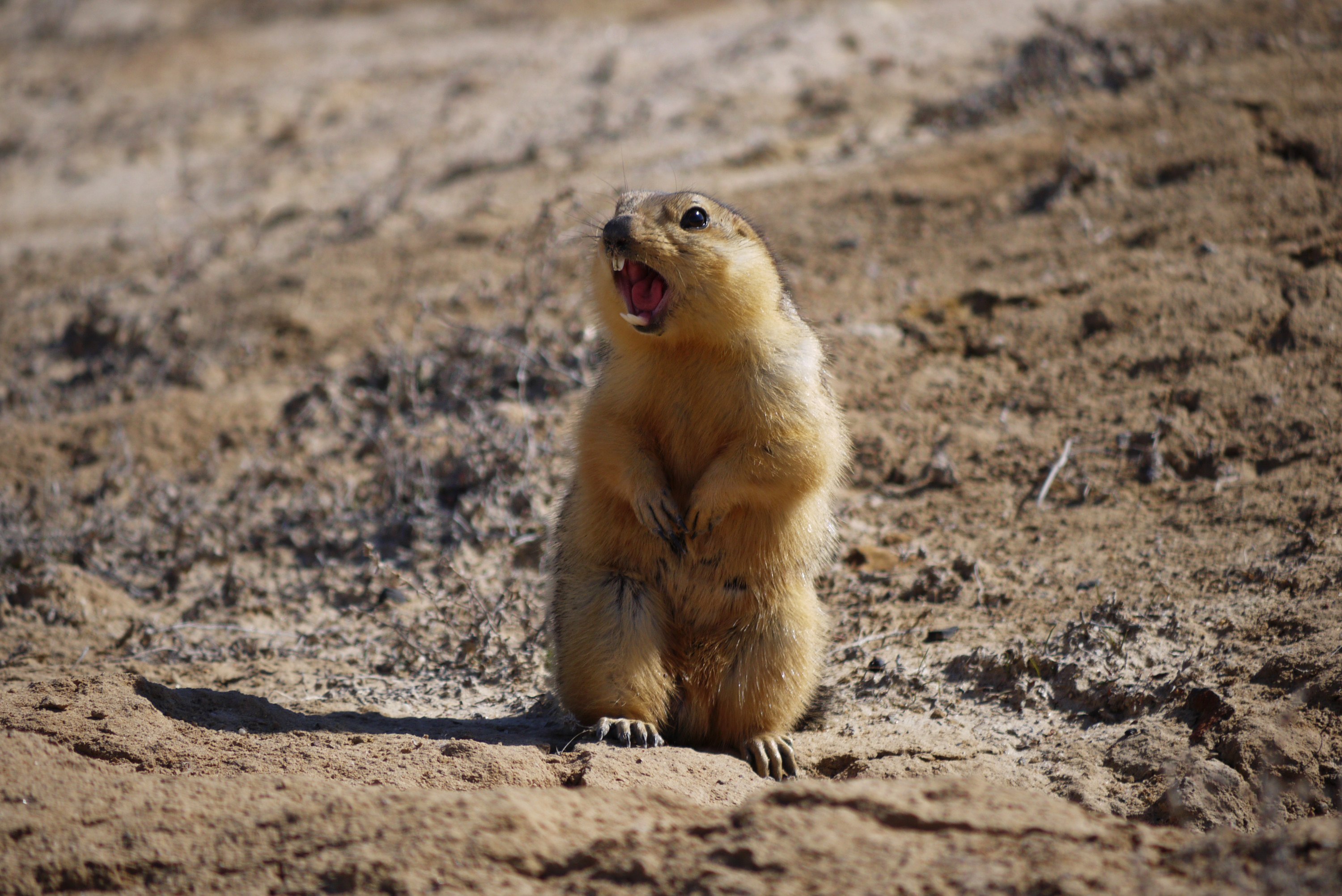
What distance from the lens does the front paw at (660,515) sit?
4551 millimetres

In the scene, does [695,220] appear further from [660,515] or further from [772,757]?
[772,757]

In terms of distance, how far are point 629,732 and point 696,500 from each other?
944mm

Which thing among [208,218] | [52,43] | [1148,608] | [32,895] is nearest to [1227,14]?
[1148,608]

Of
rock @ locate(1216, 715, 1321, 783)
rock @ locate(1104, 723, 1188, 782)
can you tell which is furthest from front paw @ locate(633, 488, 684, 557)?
rock @ locate(1216, 715, 1321, 783)

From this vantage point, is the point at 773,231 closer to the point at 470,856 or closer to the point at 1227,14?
the point at 1227,14

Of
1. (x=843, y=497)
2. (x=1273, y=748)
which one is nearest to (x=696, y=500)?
(x=843, y=497)

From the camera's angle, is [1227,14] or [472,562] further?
[1227,14]

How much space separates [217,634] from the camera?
19.2 feet

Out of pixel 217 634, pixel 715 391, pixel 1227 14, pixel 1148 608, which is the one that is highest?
pixel 1227 14

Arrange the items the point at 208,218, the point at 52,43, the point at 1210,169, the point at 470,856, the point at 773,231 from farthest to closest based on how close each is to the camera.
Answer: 1. the point at 52,43
2. the point at 208,218
3. the point at 773,231
4. the point at 1210,169
5. the point at 470,856

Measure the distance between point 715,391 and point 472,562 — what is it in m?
2.26

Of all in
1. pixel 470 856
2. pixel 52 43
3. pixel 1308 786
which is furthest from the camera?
pixel 52 43

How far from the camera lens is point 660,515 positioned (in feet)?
14.9

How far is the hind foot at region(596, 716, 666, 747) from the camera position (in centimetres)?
433
